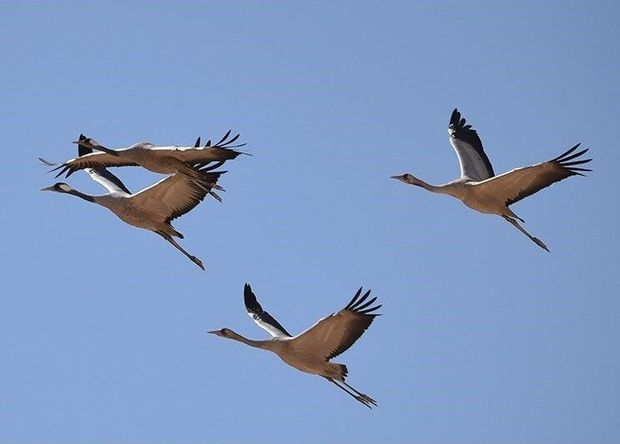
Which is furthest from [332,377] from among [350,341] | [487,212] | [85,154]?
[85,154]

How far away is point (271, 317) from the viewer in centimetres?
1973

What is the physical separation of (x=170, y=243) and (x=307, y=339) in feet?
12.0

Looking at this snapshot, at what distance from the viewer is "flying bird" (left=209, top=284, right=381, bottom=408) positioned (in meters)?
16.4

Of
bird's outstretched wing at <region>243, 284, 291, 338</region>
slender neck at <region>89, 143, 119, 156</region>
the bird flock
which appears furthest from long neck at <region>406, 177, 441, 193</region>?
slender neck at <region>89, 143, 119, 156</region>

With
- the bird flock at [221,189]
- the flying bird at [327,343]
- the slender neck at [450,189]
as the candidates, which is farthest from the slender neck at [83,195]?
the slender neck at [450,189]

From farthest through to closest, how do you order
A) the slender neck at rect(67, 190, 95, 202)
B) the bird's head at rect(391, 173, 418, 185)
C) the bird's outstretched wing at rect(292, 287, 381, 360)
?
the bird's head at rect(391, 173, 418, 185) < the slender neck at rect(67, 190, 95, 202) < the bird's outstretched wing at rect(292, 287, 381, 360)

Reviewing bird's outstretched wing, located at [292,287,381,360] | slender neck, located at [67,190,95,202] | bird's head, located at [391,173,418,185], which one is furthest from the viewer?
bird's head, located at [391,173,418,185]

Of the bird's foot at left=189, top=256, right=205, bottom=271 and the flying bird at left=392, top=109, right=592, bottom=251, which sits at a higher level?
the flying bird at left=392, top=109, right=592, bottom=251

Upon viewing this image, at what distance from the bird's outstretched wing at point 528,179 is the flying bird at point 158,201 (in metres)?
3.99

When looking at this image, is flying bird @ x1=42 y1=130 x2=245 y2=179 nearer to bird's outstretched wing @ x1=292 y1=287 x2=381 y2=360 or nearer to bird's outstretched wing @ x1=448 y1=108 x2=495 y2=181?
bird's outstretched wing @ x1=292 y1=287 x2=381 y2=360

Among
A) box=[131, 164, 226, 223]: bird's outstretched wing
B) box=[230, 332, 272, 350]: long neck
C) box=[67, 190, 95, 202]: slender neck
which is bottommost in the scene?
box=[230, 332, 272, 350]: long neck

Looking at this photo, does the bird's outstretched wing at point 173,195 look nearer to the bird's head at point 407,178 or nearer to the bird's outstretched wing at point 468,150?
the bird's head at point 407,178

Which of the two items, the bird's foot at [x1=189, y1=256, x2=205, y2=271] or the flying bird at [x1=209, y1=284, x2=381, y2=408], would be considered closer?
the flying bird at [x1=209, y1=284, x2=381, y2=408]

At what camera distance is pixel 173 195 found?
60.3 feet
